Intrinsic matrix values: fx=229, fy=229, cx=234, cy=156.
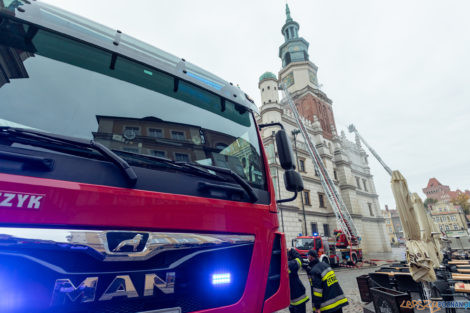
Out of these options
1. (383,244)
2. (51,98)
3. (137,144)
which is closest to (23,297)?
(137,144)

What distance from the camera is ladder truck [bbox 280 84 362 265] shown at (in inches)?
640

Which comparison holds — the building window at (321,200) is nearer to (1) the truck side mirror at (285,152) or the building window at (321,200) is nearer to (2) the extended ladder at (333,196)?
(2) the extended ladder at (333,196)

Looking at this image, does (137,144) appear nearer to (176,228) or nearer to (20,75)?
(176,228)

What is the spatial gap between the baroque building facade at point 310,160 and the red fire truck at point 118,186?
1511 centimetres

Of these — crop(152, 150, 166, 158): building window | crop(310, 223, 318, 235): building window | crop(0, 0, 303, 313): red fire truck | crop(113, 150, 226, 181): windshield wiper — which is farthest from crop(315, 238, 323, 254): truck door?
crop(152, 150, 166, 158): building window

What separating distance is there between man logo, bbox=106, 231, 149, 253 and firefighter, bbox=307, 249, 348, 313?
14.2 feet

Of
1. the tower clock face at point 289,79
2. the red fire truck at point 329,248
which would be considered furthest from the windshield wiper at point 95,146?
the tower clock face at point 289,79

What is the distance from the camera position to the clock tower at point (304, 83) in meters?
30.2

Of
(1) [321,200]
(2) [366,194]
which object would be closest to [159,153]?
(1) [321,200]

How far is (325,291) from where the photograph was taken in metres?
4.55

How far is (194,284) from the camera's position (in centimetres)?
152

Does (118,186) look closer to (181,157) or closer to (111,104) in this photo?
(181,157)

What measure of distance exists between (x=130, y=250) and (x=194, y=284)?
1.61 ft

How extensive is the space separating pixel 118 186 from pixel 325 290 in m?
4.72
